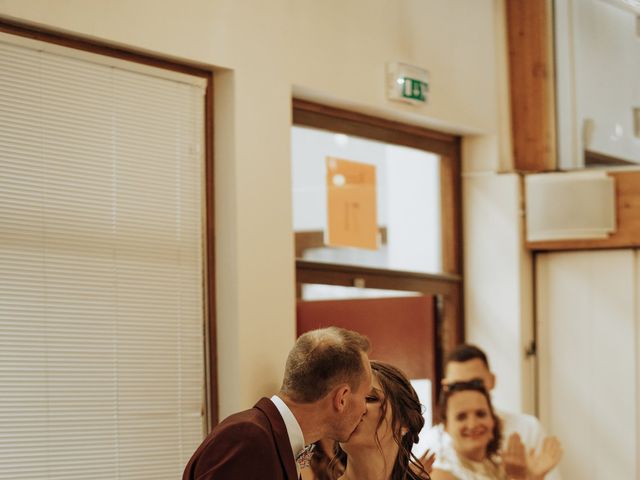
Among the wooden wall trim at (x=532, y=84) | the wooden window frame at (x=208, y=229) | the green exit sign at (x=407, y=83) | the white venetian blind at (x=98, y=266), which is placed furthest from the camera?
the wooden wall trim at (x=532, y=84)

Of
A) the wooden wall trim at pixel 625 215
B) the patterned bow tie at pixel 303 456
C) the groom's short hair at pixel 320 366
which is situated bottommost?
the patterned bow tie at pixel 303 456

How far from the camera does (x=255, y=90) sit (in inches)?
161

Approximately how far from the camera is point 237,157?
13.1 feet

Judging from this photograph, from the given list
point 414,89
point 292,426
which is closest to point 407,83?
point 414,89

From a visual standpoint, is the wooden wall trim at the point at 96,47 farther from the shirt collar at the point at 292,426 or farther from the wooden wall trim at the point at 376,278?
the shirt collar at the point at 292,426

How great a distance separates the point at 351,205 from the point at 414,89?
630 mm

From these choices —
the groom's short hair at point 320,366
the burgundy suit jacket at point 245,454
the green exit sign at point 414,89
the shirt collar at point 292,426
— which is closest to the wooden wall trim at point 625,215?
the green exit sign at point 414,89

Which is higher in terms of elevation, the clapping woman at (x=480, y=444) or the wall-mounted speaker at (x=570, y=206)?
the wall-mounted speaker at (x=570, y=206)

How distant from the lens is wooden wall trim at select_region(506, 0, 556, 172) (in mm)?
5457

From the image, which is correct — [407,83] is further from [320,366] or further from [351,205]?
[320,366]

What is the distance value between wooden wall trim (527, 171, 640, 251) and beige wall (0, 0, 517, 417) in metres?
1.34

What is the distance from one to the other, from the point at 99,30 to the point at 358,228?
180cm

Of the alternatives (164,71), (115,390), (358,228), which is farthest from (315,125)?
(115,390)

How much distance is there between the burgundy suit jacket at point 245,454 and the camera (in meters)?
2.30
